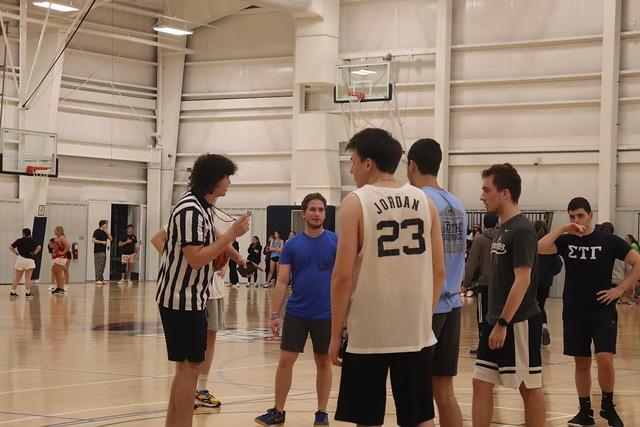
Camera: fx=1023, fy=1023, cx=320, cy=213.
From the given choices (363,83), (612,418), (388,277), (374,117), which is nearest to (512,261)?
(388,277)

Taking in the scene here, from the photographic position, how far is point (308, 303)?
8.55m

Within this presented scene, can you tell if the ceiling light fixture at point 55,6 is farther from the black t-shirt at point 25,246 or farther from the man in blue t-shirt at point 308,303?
the man in blue t-shirt at point 308,303

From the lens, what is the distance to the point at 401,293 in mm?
5277

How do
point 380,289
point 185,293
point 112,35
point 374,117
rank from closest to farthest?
point 380,289
point 185,293
point 374,117
point 112,35

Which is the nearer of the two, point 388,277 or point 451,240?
point 388,277

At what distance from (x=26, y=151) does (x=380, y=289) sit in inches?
1031

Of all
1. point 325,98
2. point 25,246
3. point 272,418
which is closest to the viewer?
point 272,418

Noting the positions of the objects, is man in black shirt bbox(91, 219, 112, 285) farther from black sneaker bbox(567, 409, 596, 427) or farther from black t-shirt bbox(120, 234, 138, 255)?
black sneaker bbox(567, 409, 596, 427)

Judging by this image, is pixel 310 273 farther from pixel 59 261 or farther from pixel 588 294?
pixel 59 261

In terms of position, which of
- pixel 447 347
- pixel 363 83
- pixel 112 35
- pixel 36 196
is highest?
pixel 112 35

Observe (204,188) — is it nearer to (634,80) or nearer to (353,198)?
(353,198)

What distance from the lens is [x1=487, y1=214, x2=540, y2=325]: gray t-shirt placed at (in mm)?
6730

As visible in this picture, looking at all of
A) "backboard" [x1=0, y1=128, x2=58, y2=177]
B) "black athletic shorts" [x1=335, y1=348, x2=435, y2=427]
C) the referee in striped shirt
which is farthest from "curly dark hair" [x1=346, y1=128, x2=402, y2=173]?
"backboard" [x1=0, y1=128, x2=58, y2=177]

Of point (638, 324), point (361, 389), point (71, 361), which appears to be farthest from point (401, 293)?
point (638, 324)
